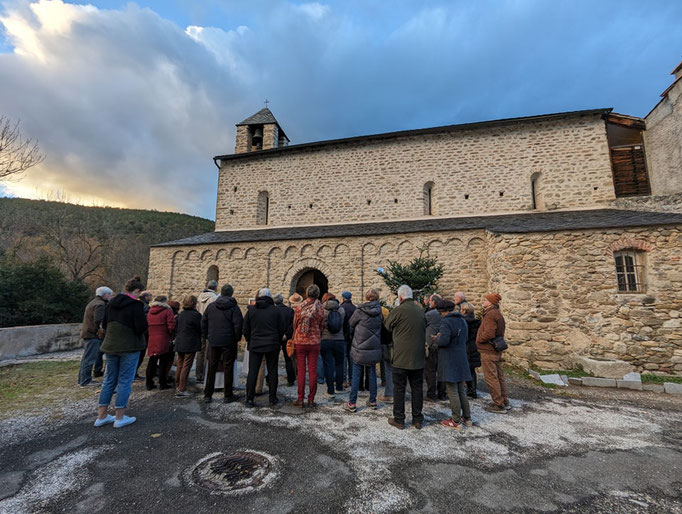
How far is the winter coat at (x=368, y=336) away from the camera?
4211 millimetres

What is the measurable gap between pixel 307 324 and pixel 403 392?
1639mm

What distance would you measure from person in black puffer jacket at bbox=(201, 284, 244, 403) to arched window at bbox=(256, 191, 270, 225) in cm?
1075

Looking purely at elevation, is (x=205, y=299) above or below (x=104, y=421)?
above

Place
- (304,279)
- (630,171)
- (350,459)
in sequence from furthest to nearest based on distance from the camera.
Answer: (304,279), (630,171), (350,459)

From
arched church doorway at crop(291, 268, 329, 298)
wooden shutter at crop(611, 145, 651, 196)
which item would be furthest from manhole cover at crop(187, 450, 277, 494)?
wooden shutter at crop(611, 145, 651, 196)

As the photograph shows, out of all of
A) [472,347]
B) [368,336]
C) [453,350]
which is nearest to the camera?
[453,350]

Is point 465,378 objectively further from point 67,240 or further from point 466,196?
point 67,240

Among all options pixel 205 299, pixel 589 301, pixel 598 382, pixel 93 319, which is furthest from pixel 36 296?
pixel 589 301

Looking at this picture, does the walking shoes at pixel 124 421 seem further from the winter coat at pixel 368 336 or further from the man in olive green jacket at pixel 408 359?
the man in olive green jacket at pixel 408 359

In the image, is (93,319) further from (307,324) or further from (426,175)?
(426,175)

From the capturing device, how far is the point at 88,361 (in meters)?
5.52

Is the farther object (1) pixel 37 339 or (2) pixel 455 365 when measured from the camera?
(1) pixel 37 339

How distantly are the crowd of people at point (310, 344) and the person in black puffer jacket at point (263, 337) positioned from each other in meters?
0.02

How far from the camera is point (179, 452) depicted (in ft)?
10.1
